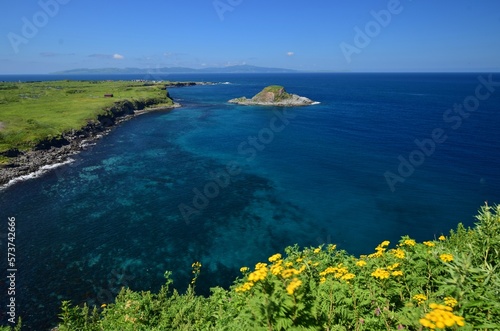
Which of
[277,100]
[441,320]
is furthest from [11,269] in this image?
[277,100]

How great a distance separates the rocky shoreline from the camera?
51.5m

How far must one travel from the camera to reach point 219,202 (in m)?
43.4

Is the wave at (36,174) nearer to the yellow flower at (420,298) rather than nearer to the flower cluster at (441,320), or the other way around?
the yellow flower at (420,298)

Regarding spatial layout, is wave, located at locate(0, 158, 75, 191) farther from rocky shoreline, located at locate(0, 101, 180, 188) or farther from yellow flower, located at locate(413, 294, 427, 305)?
yellow flower, located at locate(413, 294, 427, 305)

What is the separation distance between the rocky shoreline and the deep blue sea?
3.45 meters

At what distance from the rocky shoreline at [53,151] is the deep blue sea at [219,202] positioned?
3453mm

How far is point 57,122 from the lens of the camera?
246 ft

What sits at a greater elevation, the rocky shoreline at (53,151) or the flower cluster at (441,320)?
the flower cluster at (441,320)

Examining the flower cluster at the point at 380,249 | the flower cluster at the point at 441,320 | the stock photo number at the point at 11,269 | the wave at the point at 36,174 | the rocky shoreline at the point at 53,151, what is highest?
the flower cluster at the point at 441,320

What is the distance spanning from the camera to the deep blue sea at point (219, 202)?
2914 cm

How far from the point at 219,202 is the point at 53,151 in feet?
148

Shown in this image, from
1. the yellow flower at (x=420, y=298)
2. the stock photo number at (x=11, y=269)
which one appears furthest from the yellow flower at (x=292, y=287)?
the stock photo number at (x=11, y=269)

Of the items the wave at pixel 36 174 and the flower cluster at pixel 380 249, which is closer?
the flower cluster at pixel 380 249

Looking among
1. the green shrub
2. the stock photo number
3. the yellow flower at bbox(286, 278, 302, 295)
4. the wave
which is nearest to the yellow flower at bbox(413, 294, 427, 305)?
the green shrub
